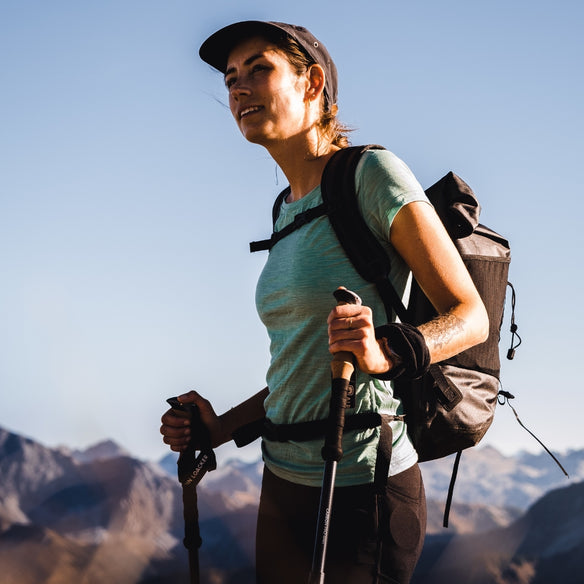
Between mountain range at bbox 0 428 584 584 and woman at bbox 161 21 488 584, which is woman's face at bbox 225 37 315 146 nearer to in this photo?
woman at bbox 161 21 488 584

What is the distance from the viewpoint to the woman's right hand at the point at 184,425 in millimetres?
3018

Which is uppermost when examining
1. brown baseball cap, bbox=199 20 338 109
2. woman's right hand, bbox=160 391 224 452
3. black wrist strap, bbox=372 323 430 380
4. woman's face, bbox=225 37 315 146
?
brown baseball cap, bbox=199 20 338 109

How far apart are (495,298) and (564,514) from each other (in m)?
26.4

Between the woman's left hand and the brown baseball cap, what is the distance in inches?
53.1

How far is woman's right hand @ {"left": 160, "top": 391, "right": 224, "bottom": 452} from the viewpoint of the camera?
9.90ft

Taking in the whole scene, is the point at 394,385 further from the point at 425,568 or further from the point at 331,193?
the point at 425,568

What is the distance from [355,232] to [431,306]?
35 cm

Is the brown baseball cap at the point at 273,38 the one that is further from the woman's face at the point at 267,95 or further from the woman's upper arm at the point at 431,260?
the woman's upper arm at the point at 431,260

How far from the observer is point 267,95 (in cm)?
286

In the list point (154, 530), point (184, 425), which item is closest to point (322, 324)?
point (184, 425)

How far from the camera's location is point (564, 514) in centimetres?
2616

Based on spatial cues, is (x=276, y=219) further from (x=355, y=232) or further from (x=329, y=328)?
(x=329, y=328)

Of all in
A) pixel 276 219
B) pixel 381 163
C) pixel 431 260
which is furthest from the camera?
pixel 276 219

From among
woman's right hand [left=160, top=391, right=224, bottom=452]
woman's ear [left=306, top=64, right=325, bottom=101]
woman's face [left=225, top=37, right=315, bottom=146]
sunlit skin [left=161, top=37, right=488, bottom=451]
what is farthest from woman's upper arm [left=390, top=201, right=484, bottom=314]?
woman's right hand [left=160, top=391, right=224, bottom=452]
